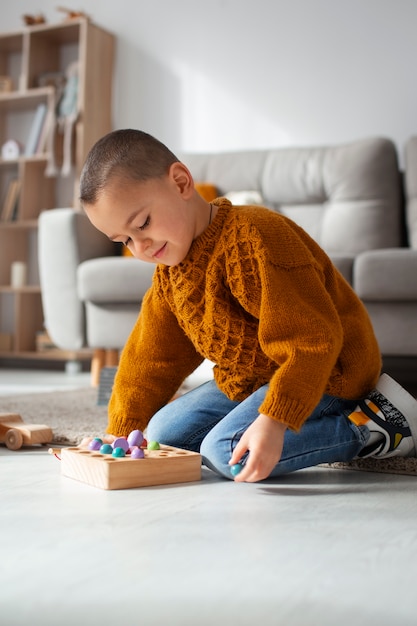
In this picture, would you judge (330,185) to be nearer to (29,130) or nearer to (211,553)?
(29,130)

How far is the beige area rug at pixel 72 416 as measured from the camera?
1.29 m

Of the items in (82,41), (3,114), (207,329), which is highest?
(82,41)

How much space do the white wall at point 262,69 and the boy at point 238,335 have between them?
2355 mm

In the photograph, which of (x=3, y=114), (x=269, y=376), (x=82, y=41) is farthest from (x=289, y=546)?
(x=3, y=114)

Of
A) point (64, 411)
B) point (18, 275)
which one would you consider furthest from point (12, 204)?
point (64, 411)

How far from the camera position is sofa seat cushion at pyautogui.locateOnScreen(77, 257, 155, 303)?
2.52 meters

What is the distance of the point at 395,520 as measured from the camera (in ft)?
3.15

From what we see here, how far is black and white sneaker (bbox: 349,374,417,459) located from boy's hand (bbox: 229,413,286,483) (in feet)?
0.83

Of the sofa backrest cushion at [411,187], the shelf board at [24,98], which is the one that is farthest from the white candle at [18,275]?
the sofa backrest cushion at [411,187]

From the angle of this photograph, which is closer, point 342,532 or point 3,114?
point 342,532

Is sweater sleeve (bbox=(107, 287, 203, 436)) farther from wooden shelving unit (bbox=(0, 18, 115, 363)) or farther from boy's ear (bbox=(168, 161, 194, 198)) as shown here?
wooden shelving unit (bbox=(0, 18, 115, 363))

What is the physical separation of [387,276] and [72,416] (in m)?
0.97

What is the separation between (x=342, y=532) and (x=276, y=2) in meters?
3.25

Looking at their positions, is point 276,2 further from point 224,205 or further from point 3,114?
point 224,205
